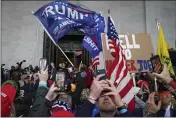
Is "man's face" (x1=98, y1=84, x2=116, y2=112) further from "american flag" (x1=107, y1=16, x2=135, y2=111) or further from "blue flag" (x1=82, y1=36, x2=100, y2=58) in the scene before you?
"blue flag" (x1=82, y1=36, x2=100, y2=58)

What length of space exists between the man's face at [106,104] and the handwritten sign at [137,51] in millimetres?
2570

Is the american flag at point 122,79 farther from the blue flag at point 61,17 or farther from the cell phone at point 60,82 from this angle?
the blue flag at point 61,17

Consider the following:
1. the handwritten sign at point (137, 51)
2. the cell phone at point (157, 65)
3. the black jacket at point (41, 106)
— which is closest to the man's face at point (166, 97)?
the cell phone at point (157, 65)

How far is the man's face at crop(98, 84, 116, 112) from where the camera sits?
3164 millimetres

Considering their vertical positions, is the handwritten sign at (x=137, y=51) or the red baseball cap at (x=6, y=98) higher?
the handwritten sign at (x=137, y=51)

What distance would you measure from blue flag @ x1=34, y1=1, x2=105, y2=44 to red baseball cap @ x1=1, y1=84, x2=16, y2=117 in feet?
9.82

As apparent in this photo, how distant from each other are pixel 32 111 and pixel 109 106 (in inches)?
32.4

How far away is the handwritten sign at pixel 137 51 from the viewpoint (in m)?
6.05

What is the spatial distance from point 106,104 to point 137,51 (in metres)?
3.26

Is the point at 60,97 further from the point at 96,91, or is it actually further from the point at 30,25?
the point at 30,25

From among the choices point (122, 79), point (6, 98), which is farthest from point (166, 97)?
point (6, 98)

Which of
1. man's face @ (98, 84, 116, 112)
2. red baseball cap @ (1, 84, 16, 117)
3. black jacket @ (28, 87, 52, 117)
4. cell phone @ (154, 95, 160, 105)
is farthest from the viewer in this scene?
cell phone @ (154, 95, 160, 105)

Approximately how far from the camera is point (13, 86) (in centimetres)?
341

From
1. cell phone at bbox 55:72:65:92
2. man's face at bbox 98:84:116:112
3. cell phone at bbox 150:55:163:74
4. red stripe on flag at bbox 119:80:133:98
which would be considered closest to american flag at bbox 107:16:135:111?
red stripe on flag at bbox 119:80:133:98
